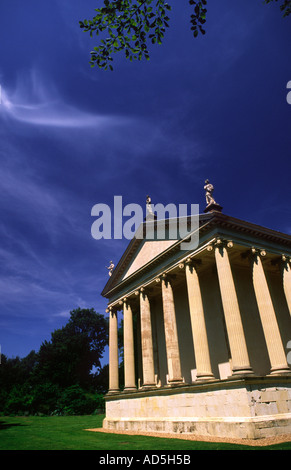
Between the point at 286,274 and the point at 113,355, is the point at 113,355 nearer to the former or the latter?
the point at 113,355

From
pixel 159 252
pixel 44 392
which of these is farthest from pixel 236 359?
pixel 44 392

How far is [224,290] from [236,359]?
3599 millimetres

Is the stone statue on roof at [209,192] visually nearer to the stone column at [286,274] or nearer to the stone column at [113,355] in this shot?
the stone column at [286,274]

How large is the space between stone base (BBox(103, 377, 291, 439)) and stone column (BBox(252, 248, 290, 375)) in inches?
51.5

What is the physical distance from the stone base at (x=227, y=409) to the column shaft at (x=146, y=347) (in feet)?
7.68

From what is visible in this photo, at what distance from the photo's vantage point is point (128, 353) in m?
25.3

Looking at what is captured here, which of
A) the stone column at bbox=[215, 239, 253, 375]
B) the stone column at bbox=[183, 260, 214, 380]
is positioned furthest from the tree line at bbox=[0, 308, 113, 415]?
the stone column at bbox=[215, 239, 253, 375]

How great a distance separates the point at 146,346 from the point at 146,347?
0.25ft

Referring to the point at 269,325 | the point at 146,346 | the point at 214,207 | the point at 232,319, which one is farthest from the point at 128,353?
the point at 214,207

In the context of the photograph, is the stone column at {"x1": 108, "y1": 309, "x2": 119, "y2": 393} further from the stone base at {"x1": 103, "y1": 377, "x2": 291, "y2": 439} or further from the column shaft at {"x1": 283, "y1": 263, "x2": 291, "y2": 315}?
the column shaft at {"x1": 283, "y1": 263, "x2": 291, "y2": 315}

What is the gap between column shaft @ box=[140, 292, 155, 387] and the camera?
70.8 feet

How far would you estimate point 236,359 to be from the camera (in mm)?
14797

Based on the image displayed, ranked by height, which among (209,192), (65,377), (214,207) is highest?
(209,192)

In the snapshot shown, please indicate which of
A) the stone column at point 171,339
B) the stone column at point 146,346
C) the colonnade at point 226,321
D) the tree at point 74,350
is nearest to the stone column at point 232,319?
the colonnade at point 226,321
